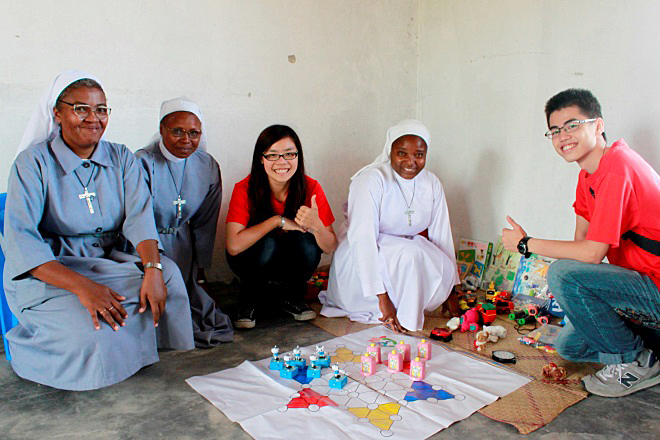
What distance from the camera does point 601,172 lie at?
237 centimetres

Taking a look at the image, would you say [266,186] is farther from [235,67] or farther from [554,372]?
[554,372]

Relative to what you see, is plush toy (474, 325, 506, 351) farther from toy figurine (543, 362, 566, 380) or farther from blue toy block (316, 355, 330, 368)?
blue toy block (316, 355, 330, 368)

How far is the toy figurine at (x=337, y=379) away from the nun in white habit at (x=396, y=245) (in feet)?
2.58

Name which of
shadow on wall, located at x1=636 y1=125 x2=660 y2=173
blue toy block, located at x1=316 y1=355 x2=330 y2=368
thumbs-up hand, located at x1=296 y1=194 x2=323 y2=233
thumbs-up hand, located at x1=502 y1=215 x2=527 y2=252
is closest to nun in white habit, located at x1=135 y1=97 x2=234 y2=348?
thumbs-up hand, located at x1=296 y1=194 x2=323 y2=233

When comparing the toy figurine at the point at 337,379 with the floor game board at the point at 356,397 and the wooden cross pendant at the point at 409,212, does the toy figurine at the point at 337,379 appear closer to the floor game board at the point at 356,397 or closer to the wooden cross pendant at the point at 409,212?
the floor game board at the point at 356,397

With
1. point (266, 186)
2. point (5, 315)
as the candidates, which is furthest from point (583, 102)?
point (5, 315)

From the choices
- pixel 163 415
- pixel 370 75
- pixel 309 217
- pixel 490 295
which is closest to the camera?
pixel 163 415

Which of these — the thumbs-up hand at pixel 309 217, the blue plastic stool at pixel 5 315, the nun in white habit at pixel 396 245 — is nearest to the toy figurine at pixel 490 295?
the nun in white habit at pixel 396 245

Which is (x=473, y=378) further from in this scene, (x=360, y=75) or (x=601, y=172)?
(x=360, y=75)

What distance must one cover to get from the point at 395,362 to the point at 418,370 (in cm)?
13

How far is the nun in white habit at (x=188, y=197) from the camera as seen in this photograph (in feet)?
10.2

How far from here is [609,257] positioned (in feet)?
8.44

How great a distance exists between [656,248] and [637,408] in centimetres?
70

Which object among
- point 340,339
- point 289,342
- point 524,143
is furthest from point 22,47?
point 524,143
